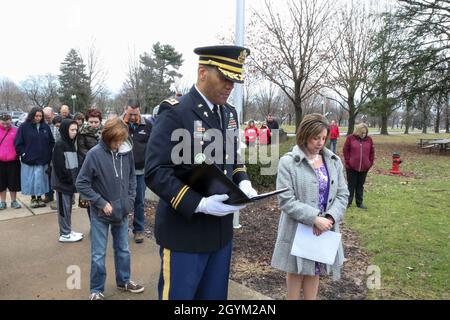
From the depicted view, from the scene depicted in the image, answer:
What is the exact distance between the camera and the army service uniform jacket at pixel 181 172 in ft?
6.36

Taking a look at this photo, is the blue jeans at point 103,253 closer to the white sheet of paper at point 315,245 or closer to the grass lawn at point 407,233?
the white sheet of paper at point 315,245

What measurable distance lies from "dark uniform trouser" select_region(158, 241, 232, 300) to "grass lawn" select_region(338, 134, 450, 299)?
Result: 2.21 meters

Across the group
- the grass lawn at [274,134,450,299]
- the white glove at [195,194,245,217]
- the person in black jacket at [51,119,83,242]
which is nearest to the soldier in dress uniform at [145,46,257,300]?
the white glove at [195,194,245,217]

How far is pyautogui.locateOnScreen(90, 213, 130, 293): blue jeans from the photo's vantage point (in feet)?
11.5

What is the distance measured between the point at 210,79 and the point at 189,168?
536mm

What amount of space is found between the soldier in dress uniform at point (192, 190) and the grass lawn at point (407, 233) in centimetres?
240

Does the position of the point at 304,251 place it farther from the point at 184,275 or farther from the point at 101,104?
the point at 101,104

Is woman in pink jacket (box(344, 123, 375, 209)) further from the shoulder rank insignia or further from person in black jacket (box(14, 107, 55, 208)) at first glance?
the shoulder rank insignia

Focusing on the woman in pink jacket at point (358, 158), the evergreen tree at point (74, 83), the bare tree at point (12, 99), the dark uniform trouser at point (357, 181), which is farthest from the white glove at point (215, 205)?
the bare tree at point (12, 99)

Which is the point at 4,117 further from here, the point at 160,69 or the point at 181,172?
the point at 160,69

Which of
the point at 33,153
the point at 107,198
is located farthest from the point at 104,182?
the point at 33,153

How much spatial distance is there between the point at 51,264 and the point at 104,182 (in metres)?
1.53

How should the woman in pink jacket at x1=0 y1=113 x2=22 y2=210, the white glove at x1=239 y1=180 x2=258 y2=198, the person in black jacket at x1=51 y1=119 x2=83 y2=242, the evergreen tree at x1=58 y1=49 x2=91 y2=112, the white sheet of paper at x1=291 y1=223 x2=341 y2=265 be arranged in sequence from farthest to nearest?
1. the evergreen tree at x1=58 y1=49 x2=91 y2=112
2. the woman in pink jacket at x1=0 y1=113 x2=22 y2=210
3. the person in black jacket at x1=51 y1=119 x2=83 y2=242
4. the white sheet of paper at x1=291 y1=223 x2=341 y2=265
5. the white glove at x1=239 y1=180 x2=258 y2=198

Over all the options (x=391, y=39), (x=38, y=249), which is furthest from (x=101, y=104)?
(x=38, y=249)
